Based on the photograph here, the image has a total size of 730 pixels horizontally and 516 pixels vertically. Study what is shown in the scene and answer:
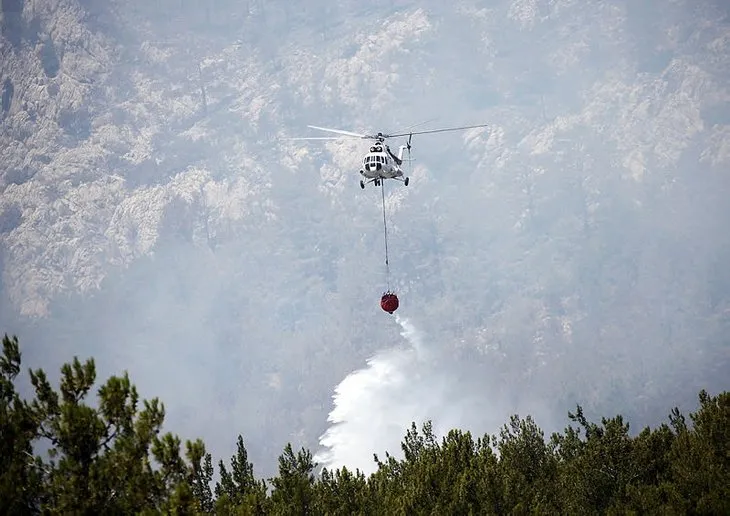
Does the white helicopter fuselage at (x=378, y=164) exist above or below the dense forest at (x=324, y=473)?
above

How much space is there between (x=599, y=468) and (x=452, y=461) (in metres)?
11.2

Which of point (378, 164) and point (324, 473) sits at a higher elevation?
point (378, 164)

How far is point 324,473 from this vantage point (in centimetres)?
6222

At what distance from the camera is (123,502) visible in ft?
103

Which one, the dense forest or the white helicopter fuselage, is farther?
the white helicopter fuselage

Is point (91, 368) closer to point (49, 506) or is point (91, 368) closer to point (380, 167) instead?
point (49, 506)

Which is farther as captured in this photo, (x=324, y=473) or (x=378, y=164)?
(x=378, y=164)

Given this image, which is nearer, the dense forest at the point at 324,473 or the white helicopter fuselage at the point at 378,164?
the dense forest at the point at 324,473

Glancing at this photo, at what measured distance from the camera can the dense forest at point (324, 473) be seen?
31.7 metres

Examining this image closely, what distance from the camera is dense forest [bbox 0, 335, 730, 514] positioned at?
31719mm

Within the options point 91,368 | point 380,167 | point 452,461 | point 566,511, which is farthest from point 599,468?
point 91,368

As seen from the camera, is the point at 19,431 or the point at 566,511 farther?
the point at 566,511

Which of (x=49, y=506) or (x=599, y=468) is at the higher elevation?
(x=599, y=468)

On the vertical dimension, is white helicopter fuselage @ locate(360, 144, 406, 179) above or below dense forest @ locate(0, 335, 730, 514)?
above
